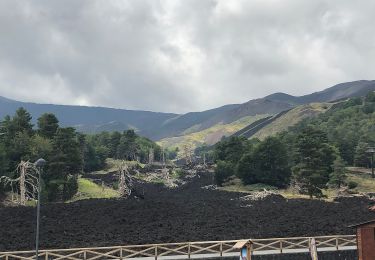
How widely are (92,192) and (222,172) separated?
123ft

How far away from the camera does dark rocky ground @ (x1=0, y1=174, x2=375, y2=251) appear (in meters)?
48.2

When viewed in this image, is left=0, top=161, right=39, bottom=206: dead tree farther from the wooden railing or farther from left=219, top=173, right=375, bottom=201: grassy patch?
left=219, top=173, right=375, bottom=201: grassy patch

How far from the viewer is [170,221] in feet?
196

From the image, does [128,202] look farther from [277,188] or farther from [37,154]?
[277,188]

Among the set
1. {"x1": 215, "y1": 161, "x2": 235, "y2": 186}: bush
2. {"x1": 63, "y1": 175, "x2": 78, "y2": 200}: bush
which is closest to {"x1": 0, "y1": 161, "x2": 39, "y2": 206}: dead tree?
{"x1": 63, "y1": 175, "x2": 78, "y2": 200}: bush

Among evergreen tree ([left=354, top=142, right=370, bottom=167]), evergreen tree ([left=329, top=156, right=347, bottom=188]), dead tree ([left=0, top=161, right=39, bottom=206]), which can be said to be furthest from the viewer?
evergreen tree ([left=354, top=142, right=370, bottom=167])

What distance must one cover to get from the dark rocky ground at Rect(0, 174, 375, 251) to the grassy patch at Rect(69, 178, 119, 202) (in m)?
11.9

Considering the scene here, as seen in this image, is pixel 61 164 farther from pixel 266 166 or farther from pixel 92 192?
pixel 266 166

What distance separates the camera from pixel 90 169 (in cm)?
13288

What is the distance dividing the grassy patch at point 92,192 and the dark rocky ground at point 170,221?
39.0ft

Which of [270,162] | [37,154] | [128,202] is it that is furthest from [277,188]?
[37,154]

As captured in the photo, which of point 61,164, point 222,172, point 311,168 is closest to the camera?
Answer: point 61,164

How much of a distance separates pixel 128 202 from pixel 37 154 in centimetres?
2014

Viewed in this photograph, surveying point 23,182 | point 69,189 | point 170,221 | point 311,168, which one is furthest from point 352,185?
point 23,182
